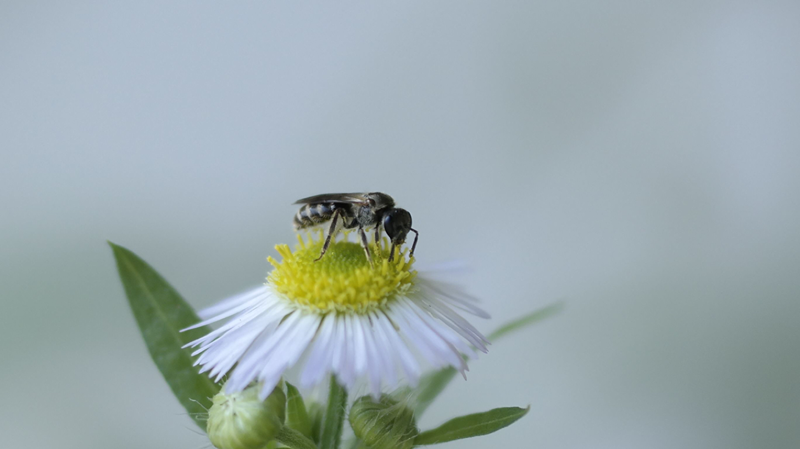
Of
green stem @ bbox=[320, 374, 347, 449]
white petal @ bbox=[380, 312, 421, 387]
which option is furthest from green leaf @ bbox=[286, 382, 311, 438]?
white petal @ bbox=[380, 312, 421, 387]

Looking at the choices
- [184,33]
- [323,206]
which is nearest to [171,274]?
[184,33]

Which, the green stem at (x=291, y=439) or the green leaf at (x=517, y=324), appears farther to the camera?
the green leaf at (x=517, y=324)

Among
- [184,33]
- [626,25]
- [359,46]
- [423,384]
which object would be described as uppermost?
[184,33]

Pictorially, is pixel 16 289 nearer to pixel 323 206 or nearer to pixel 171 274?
pixel 171 274

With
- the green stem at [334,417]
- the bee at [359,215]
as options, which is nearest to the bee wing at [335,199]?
the bee at [359,215]

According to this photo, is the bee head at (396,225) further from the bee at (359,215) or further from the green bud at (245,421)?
the green bud at (245,421)

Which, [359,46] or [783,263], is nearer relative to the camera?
[783,263]

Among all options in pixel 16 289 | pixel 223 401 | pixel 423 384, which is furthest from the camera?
pixel 16 289

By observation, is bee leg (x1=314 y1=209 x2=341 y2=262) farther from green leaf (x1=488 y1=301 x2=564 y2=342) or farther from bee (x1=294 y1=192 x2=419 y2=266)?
green leaf (x1=488 y1=301 x2=564 y2=342)
